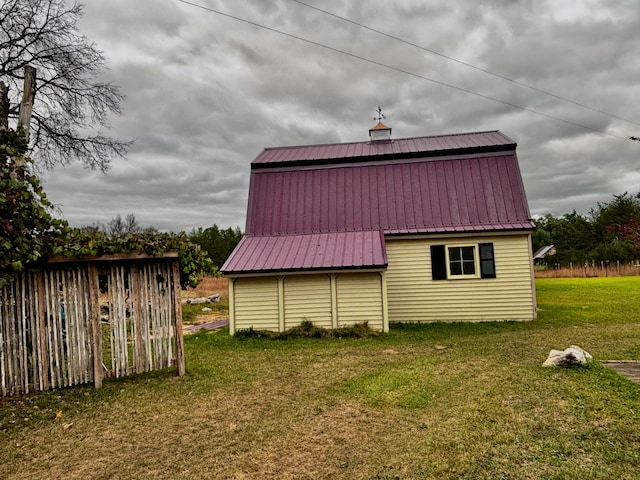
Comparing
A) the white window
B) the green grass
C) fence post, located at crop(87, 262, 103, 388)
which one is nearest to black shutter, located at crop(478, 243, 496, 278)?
the white window

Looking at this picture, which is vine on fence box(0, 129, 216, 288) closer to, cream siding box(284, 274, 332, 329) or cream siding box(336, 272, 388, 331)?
cream siding box(284, 274, 332, 329)

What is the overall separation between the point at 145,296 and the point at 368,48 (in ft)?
27.1

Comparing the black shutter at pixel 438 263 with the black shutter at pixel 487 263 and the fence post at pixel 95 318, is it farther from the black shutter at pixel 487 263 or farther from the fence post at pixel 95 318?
the fence post at pixel 95 318

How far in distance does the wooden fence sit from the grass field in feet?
1.14

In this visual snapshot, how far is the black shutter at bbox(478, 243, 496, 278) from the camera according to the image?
1220 cm

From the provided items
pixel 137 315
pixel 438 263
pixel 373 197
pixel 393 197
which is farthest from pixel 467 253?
pixel 137 315

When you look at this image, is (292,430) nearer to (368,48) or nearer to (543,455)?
(543,455)

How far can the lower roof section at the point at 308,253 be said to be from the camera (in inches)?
435

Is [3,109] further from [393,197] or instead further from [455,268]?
[455,268]

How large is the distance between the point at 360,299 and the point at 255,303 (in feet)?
10.3

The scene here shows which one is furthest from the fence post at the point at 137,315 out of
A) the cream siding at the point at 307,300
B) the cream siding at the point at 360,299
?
the cream siding at the point at 360,299

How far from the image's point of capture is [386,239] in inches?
503

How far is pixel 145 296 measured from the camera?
6.65 m

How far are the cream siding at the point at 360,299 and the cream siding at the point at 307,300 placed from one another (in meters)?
0.38
